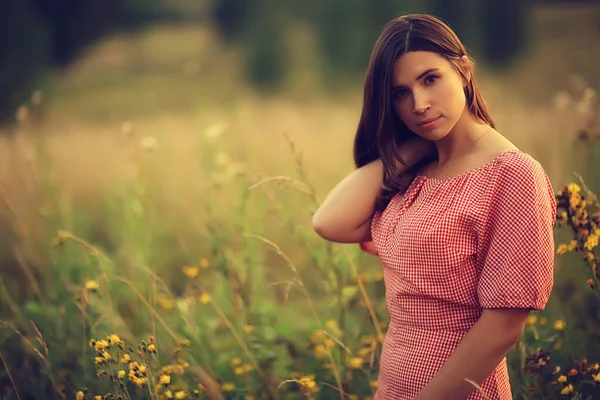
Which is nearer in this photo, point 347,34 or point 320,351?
point 320,351

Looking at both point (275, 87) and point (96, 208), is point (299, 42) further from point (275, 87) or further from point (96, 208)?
point (96, 208)

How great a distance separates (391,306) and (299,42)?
9.81 metres

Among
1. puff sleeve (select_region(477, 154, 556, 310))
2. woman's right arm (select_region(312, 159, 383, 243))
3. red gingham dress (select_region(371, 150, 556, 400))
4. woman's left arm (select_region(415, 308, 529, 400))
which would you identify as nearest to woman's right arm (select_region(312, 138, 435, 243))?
woman's right arm (select_region(312, 159, 383, 243))

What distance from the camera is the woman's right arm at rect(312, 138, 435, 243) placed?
5.77ft

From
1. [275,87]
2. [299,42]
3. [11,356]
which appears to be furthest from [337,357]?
[299,42]

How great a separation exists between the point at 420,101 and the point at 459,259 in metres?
0.34

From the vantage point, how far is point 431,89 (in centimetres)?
153

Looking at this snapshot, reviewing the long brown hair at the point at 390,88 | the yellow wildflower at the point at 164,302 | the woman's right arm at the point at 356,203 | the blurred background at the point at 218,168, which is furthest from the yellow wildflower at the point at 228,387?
the long brown hair at the point at 390,88

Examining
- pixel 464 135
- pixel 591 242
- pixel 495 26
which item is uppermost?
pixel 464 135

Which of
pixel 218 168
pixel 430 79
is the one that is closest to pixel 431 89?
pixel 430 79

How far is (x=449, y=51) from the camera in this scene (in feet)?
5.10

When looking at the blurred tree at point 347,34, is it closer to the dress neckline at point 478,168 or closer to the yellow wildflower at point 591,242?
the yellow wildflower at point 591,242

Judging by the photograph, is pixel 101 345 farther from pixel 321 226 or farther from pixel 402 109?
pixel 402 109

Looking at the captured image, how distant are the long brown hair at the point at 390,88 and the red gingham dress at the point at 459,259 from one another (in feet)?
0.27
